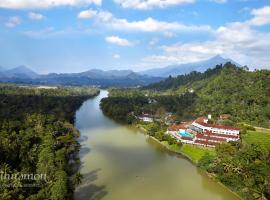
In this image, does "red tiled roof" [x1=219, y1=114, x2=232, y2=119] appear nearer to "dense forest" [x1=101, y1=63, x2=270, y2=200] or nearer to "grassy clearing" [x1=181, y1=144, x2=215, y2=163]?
"dense forest" [x1=101, y1=63, x2=270, y2=200]

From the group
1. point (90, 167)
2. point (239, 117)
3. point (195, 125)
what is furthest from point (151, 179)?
point (239, 117)

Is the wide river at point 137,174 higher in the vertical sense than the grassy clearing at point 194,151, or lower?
lower

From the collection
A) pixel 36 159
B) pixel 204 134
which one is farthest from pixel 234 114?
pixel 36 159

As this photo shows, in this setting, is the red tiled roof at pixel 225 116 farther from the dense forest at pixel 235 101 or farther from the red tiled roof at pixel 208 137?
the red tiled roof at pixel 208 137

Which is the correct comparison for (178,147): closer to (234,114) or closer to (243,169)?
(243,169)

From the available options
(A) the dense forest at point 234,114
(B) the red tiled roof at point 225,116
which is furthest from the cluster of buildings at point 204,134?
(B) the red tiled roof at point 225,116

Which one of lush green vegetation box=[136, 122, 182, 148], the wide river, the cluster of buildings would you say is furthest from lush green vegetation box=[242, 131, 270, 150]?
the wide river

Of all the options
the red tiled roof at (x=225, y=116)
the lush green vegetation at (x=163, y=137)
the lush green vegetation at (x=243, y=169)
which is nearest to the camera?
the lush green vegetation at (x=243, y=169)

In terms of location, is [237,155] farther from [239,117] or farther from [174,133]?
[239,117]
